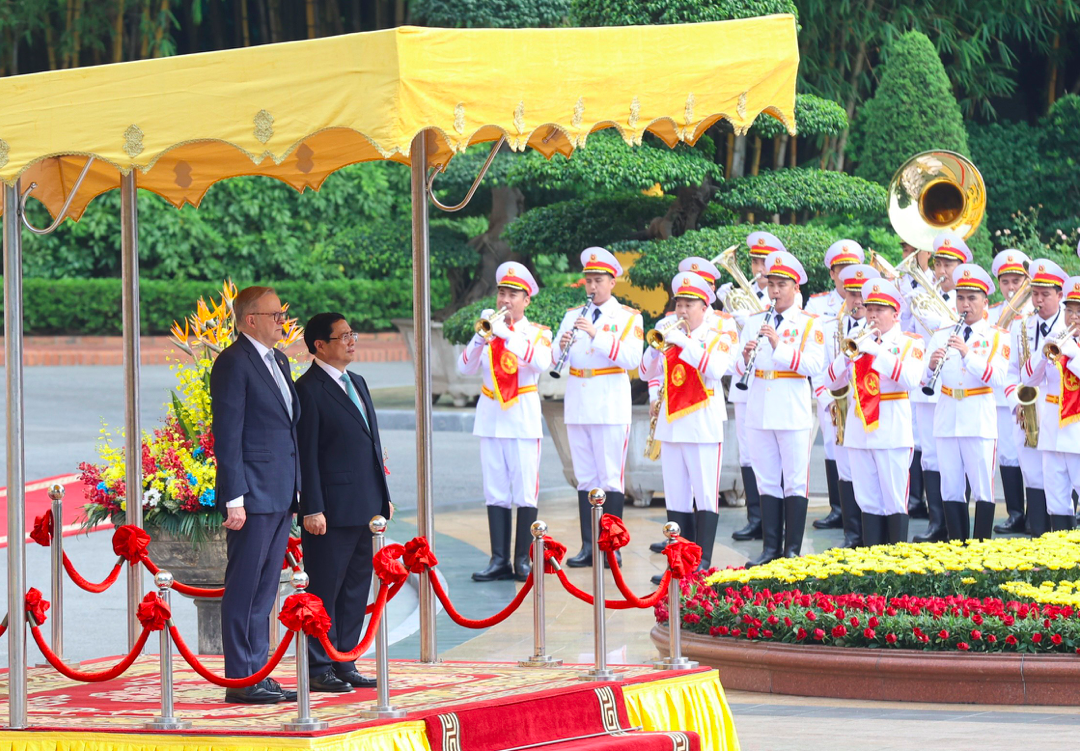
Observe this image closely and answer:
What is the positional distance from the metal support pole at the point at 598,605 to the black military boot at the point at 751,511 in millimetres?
5622

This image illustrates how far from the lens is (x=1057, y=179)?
24547mm

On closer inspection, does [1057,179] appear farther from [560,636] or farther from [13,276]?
[13,276]

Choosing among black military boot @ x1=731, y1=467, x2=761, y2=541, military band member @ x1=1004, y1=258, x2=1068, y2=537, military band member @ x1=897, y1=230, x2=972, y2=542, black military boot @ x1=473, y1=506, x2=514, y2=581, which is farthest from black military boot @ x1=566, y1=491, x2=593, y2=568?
military band member @ x1=1004, y1=258, x2=1068, y2=537

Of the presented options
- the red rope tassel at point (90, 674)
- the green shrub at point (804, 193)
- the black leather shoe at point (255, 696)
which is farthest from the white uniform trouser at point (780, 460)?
the red rope tassel at point (90, 674)

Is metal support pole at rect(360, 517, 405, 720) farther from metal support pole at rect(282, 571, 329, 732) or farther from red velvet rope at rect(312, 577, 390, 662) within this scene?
metal support pole at rect(282, 571, 329, 732)

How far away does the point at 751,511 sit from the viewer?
39.8 feet

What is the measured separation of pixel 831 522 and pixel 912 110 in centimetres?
950

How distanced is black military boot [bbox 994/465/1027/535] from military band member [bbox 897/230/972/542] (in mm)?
535

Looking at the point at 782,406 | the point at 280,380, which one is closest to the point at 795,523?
the point at 782,406

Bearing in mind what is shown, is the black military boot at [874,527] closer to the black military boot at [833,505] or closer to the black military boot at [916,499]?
the black military boot at [833,505]

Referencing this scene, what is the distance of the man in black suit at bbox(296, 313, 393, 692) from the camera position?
6492mm

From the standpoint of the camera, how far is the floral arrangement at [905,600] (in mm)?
7562

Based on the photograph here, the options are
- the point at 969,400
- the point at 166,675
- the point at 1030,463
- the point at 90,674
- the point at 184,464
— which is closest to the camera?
the point at 166,675

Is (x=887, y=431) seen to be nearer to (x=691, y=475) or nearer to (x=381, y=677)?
(x=691, y=475)
